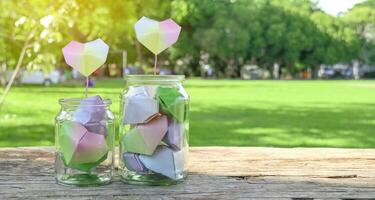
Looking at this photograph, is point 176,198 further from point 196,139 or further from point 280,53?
point 280,53

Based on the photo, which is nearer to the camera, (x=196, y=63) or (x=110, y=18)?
(x=110, y=18)

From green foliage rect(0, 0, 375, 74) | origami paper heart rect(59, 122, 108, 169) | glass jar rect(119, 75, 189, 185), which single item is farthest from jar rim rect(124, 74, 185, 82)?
green foliage rect(0, 0, 375, 74)

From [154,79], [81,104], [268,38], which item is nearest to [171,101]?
[154,79]

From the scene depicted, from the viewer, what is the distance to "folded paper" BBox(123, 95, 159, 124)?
108 cm

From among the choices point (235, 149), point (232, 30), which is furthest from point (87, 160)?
point (232, 30)

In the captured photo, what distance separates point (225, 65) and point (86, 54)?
114ft

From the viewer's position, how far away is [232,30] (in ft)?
103

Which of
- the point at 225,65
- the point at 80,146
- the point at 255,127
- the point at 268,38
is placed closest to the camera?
the point at 80,146

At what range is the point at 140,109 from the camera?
3.57 feet

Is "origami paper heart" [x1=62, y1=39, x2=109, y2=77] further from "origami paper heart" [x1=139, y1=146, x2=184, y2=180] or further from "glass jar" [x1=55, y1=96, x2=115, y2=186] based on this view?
"origami paper heart" [x1=139, y1=146, x2=184, y2=180]

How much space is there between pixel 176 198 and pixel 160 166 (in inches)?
3.4

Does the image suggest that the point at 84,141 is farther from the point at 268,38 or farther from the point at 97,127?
the point at 268,38

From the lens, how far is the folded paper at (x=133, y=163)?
1.09 m

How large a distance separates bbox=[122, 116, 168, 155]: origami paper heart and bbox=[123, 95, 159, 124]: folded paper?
0.6 inches
